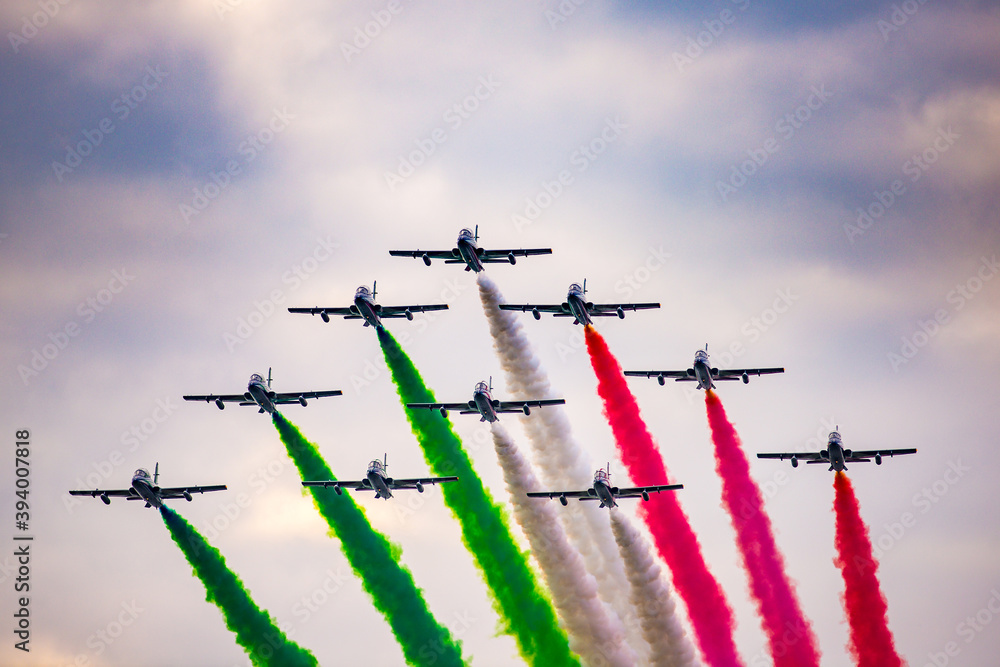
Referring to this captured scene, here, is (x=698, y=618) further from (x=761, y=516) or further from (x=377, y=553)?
(x=377, y=553)

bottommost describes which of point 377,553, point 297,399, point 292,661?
point 292,661

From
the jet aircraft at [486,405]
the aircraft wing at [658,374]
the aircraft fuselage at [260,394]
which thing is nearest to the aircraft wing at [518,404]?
the jet aircraft at [486,405]

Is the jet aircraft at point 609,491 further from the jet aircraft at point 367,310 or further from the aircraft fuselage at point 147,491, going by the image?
the aircraft fuselage at point 147,491

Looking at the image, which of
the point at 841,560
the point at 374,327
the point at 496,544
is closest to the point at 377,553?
the point at 496,544

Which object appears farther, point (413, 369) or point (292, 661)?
point (413, 369)

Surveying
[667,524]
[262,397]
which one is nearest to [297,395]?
[262,397]

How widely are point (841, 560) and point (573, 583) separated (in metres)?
24.5

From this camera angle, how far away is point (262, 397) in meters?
139

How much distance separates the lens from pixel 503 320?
14450 centimetres

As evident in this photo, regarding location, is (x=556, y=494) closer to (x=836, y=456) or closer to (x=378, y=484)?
(x=378, y=484)

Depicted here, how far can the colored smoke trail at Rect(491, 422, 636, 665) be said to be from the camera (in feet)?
453

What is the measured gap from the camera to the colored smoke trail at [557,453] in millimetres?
144625

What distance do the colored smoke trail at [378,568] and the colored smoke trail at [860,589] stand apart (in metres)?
35.5

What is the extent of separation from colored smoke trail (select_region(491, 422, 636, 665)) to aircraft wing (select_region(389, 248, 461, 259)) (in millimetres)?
16098
